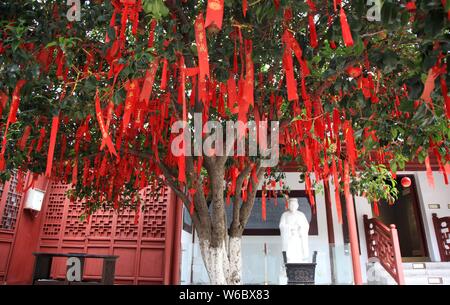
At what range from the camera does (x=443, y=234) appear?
22.0ft

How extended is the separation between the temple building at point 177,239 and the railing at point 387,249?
17mm

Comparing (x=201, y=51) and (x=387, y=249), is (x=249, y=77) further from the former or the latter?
(x=387, y=249)

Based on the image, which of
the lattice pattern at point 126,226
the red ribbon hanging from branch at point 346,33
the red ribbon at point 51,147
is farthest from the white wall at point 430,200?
the red ribbon at point 51,147

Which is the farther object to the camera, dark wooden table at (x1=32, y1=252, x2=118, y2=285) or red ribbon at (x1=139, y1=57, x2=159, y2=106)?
dark wooden table at (x1=32, y1=252, x2=118, y2=285)

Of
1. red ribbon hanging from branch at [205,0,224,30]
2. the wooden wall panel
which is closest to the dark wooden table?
the wooden wall panel

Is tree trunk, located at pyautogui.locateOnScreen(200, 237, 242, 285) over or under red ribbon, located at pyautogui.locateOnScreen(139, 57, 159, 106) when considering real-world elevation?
under

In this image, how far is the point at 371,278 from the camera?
588 centimetres

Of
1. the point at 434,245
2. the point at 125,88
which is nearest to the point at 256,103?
the point at 125,88

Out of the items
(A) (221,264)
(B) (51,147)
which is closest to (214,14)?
(B) (51,147)

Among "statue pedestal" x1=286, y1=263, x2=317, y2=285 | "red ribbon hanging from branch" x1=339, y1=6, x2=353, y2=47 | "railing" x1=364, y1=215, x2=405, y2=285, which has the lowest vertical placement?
"statue pedestal" x1=286, y1=263, x2=317, y2=285

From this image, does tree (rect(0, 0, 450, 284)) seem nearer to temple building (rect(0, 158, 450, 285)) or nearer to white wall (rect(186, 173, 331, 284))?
temple building (rect(0, 158, 450, 285))

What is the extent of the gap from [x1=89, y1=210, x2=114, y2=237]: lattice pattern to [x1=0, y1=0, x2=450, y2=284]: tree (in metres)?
3.11

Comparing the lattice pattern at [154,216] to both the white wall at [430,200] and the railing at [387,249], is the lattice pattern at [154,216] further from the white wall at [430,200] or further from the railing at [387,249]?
the white wall at [430,200]

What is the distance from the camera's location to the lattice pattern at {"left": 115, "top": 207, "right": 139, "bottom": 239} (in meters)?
6.33
